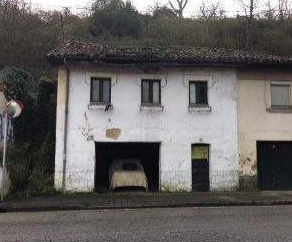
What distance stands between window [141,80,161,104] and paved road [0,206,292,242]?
267 inches

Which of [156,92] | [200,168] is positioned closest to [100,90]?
[156,92]

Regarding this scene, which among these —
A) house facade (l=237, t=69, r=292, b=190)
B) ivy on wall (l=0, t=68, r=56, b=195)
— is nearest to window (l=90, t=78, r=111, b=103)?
ivy on wall (l=0, t=68, r=56, b=195)

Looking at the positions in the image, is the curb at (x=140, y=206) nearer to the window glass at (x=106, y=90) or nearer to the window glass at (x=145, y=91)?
the window glass at (x=145, y=91)

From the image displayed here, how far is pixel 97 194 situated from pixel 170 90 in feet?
17.4

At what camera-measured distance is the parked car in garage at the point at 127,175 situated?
1922 centimetres

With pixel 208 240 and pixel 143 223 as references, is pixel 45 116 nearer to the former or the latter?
pixel 143 223

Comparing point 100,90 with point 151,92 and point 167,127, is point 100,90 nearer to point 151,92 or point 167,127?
point 151,92

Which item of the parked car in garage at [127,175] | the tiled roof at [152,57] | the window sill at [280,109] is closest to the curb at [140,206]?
the parked car in garage at [127,175]

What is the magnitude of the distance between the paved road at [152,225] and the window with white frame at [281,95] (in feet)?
24.9

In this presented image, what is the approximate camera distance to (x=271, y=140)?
21.0m

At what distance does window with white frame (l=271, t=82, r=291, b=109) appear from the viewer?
21172 millimetres

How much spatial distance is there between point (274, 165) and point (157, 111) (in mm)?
5722

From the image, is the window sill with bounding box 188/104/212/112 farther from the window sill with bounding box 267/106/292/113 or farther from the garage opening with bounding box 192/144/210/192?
the window sill with bounding box 267/106/292/113

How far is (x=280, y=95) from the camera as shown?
69.7 feet
